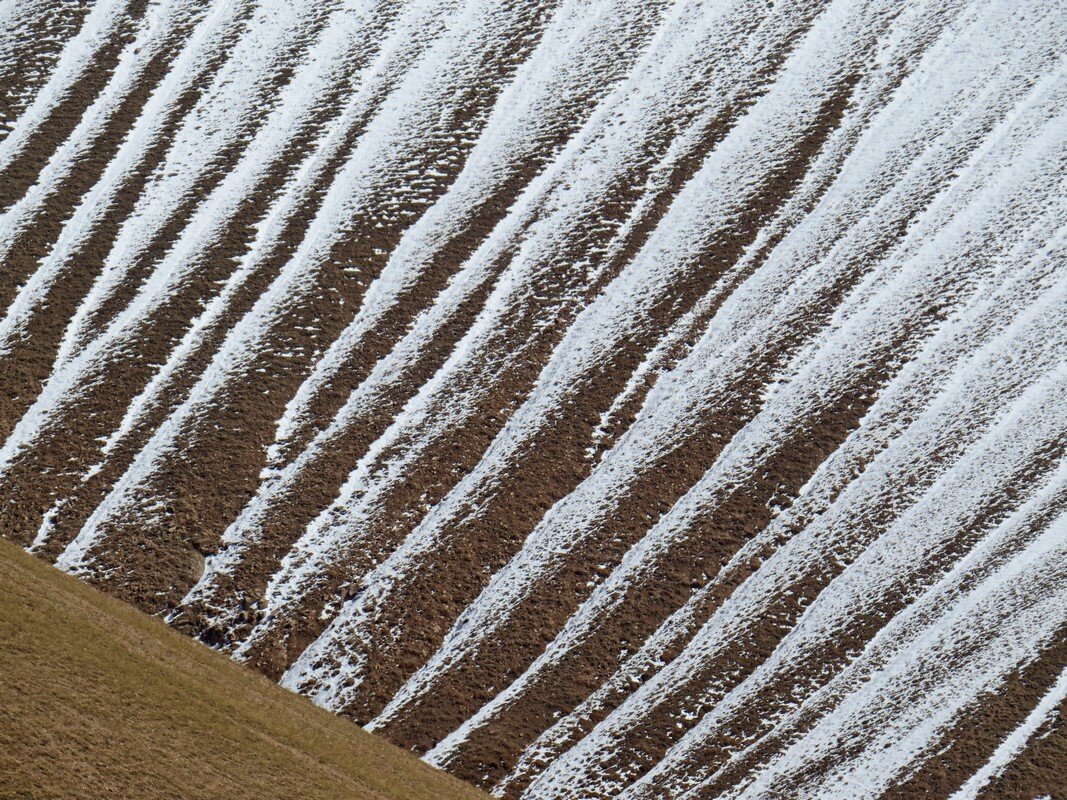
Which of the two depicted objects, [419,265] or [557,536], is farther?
[419,265]

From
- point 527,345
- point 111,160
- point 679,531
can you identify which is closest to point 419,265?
point 527,345

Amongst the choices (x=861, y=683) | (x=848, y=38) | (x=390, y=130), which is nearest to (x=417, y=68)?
(x=390, y=130)

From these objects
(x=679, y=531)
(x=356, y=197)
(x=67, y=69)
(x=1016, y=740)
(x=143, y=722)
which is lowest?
(x=143, y=722)

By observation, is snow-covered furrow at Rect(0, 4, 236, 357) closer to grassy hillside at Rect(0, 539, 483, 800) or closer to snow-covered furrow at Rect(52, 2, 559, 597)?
snow-covered furrow at Rect(52, 2, 559, 597)

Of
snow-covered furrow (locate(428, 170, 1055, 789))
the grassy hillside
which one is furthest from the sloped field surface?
the grassy hillside

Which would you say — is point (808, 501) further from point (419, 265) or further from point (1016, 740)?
point (419, 265)

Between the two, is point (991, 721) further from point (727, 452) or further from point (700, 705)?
point (727, 452)
